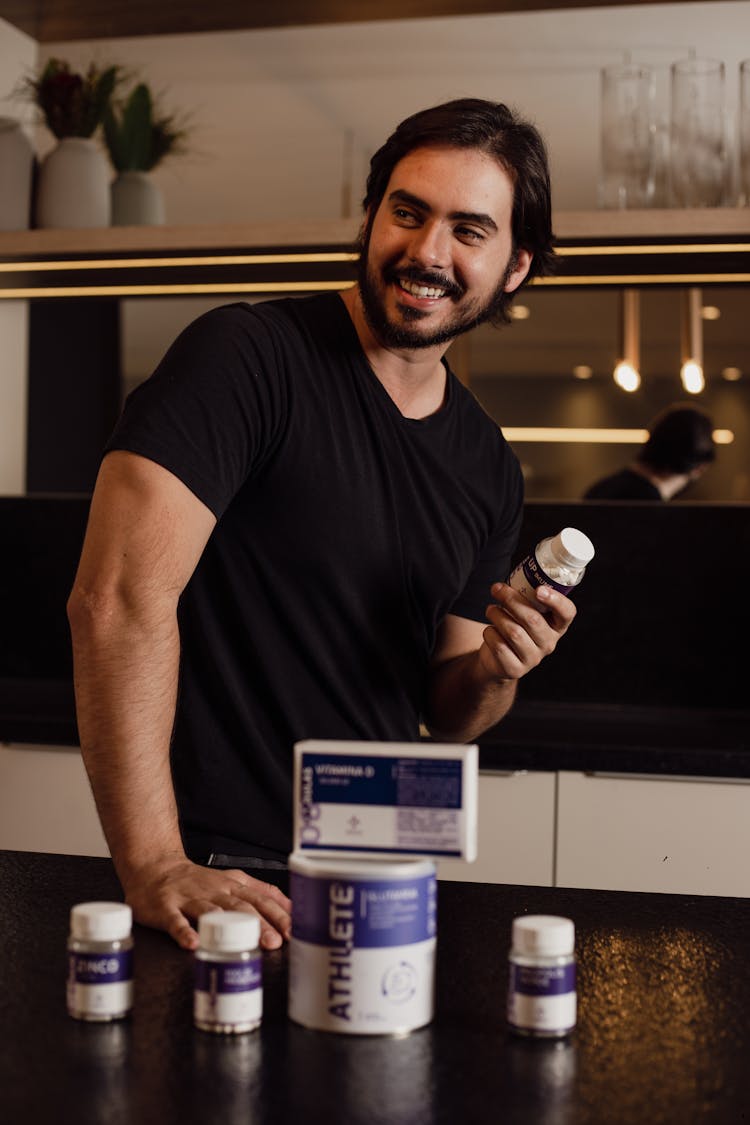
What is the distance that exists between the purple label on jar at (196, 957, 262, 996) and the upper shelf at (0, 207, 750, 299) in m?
1.60

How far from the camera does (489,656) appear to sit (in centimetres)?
119

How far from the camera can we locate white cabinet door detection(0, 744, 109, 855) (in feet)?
6.93

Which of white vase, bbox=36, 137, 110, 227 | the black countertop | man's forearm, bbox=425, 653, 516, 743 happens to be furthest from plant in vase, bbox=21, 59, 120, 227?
the black countertop

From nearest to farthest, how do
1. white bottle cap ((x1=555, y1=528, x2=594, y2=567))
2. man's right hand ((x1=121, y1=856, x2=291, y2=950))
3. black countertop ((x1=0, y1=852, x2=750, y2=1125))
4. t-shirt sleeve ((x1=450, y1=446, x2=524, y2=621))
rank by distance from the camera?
black countertop ((x1=0, y1=852, x2=750, y2=1125)) → man's right hand ((x1=121, y1=856, x2=291, y2=950)) → white bottle cap ((x1=555, y1=528, x2=594, y2=567)) → t-shirt sleeve ((x1=450, y1=446, x2=524, y2=621))

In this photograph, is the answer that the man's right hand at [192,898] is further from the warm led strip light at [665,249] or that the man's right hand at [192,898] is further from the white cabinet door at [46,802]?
the warm led strip light at [665,249]

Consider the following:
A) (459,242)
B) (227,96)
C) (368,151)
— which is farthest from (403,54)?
(459,242)

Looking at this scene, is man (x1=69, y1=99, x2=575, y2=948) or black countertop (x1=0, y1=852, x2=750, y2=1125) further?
man (x1=69, y1=99, x2=575, y2=948)

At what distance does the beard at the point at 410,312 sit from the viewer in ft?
4.38

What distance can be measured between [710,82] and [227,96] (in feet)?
3.14

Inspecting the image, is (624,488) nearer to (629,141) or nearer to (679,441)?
(679,441)

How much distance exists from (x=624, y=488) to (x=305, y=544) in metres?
1.27

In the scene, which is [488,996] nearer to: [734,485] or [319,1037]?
[319,1037]

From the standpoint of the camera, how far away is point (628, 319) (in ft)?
7.70

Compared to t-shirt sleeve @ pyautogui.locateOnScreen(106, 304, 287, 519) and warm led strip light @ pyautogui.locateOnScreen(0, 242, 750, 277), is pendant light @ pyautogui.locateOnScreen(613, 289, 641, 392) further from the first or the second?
t-shirt sleeve @ pyautogui.locateOnScreen(106, 304, 287, 519)
